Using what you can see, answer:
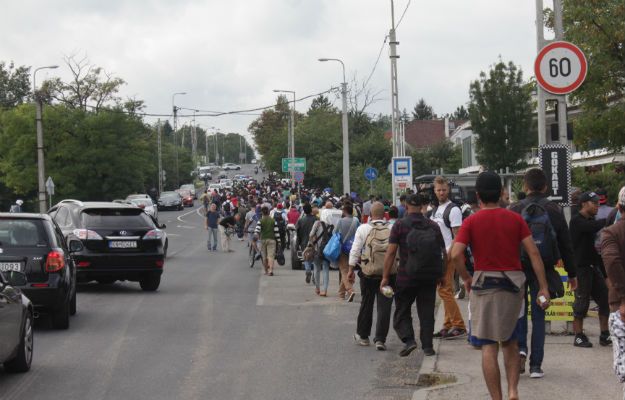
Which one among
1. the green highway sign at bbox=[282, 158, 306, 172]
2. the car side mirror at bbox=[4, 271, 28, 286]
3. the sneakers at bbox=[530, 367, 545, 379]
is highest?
the green highway sign at bbox=[282, 158, 306, 172]

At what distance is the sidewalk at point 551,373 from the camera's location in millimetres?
8531

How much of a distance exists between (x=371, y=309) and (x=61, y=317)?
166 inches

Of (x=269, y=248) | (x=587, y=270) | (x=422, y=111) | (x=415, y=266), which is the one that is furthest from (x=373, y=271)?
(x=422, y=111)

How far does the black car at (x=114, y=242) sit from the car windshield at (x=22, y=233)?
511cm

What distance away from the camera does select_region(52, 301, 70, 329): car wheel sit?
13219mm

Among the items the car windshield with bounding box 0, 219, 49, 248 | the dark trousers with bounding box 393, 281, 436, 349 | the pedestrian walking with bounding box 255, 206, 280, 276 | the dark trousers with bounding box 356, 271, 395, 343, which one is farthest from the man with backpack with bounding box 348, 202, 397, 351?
the pedestrian walking with bounding box 255, 206, 280, 276

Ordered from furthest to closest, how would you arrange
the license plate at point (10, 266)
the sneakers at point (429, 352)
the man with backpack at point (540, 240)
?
the license plate at point (10, 266), the sneakers at point (429, 352), the man with backpack at point (540, 240)

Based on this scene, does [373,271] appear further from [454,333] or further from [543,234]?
[543,234]

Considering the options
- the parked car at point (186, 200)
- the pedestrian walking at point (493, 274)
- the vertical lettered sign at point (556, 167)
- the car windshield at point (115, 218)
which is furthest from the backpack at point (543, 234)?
the parked car at point (186, 200)

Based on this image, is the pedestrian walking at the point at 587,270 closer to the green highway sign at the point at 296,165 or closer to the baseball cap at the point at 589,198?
the baseball cap at the point at 589,198

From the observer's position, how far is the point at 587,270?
11.0 meters

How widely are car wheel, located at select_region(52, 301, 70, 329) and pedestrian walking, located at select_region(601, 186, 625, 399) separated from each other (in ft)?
26.4

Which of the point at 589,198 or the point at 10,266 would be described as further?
the point at 10,266

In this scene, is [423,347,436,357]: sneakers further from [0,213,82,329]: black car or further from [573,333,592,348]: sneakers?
[0,213,82,329]: black car
